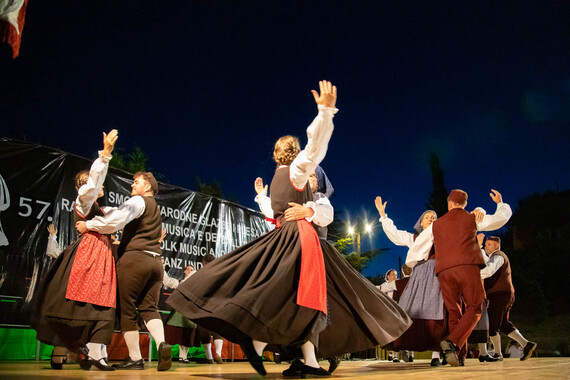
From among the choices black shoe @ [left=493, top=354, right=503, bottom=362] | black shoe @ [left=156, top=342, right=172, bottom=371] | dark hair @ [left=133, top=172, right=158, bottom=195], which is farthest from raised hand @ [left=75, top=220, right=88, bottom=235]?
black shoe @ [left=493, top=354, right=503, bottom=362]

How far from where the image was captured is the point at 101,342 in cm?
393

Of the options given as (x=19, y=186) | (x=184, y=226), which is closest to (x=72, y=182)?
(x=19, y=186)

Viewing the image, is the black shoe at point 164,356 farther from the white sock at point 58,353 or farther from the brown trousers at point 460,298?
the brown trousers at point 460,298

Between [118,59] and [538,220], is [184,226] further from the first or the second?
[538,220]

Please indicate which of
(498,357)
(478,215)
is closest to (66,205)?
(478,215)

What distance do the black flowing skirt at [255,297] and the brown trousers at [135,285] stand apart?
1180 mm

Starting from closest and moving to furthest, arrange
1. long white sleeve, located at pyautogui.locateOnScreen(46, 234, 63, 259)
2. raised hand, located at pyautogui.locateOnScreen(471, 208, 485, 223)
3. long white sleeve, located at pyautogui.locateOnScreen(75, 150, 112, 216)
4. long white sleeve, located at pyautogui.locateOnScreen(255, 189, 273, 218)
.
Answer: long white sleeve, located at pyautogui.locateOnScreen(255, 189, 273, 218) < long white sleeve, located at pyautogui.locateOnScreen(75, 150, 112, 216) < raised hand, located at pyautogui.locateOnScreen(471, 208, 485, 223) < long white sleeve, located at pyautogui.locateOnScreen(46, 234, 63, 259)

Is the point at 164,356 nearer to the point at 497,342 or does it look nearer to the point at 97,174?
the point at 97,174

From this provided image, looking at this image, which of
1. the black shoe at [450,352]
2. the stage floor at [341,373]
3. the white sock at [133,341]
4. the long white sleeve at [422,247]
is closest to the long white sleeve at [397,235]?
the long white sleeve at [422,247]

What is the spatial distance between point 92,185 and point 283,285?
189 cm

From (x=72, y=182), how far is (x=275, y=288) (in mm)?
3989

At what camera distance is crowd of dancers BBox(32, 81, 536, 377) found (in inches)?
112

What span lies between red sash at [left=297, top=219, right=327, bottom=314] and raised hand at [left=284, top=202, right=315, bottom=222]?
36mm

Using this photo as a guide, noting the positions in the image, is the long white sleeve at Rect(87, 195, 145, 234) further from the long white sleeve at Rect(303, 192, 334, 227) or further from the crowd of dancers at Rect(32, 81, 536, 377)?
the long white sleeve at Rect(303, 192, 334, 227)
